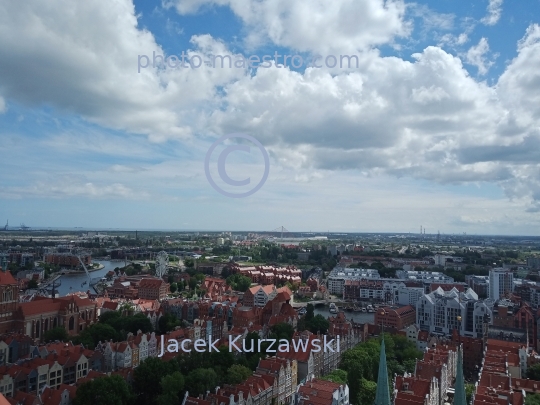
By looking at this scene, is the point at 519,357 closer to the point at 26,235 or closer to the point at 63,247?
the point at 26,235

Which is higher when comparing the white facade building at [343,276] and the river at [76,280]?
the white facade building at [343,276]

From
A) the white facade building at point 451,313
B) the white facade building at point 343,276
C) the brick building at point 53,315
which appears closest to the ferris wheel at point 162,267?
the white facade building at point 343,276

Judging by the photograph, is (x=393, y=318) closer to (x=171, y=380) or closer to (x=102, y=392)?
(x=171, y=380)

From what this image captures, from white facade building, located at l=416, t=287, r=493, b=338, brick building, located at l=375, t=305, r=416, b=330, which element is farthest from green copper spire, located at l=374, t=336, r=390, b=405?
white facade building, located at l=416, t=287, r=493, b=338

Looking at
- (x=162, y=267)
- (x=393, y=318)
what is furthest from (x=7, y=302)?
(x=162, y=267)

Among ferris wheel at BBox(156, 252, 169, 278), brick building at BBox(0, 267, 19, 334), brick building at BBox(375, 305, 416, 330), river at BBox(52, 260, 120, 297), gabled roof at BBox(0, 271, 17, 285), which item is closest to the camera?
brick building at BBox(0, 267, 19, 334)

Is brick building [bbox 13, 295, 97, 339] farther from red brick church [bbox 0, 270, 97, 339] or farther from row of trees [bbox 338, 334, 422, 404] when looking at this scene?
row of trees [bbox 338, 334, 422, 404]

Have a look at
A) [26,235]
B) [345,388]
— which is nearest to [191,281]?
[26,235]

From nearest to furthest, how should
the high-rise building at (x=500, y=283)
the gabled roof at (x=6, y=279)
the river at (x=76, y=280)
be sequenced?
the gabled roof at (x=6, y=279) < the high-rise building at (x=500, y=283) < the river at (x=76, y=280)

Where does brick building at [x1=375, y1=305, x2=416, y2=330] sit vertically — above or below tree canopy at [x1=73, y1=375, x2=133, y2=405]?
below

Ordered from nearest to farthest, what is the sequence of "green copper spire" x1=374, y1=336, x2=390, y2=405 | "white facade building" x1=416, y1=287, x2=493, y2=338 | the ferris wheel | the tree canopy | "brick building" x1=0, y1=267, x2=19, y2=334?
"green copper spire" x1=374, y1=336, x2=390, y2=405 → the tree canopy → "brick building" x1=0, y1=267, x2=19, y2=334 → "white facade building" x1=416, y1=287, x2=493, y2=338 → the ferris wheel

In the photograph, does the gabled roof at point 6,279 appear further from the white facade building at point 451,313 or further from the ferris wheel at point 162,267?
the white facade building at point 451,313
